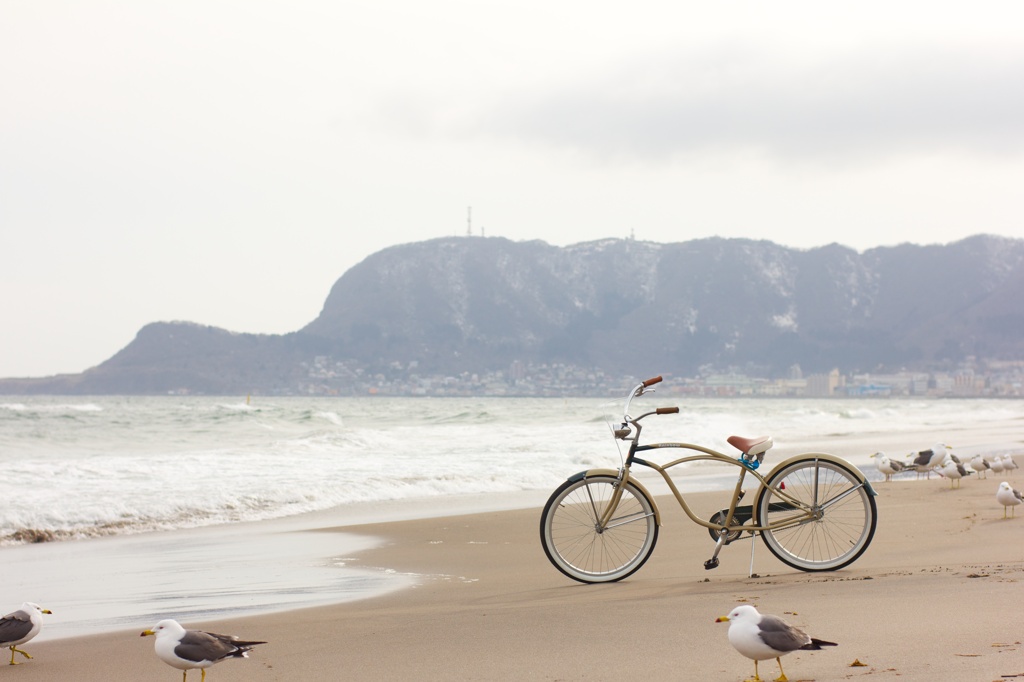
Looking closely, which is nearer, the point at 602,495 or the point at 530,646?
the point at 530,646

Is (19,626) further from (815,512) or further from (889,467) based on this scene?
(889,467)

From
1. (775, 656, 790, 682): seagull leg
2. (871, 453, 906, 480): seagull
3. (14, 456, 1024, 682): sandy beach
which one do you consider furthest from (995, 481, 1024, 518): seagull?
(775, 656, 790, 682): seagull leg

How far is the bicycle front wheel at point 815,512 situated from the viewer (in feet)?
19.1

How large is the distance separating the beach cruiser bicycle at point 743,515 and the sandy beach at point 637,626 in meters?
0.17

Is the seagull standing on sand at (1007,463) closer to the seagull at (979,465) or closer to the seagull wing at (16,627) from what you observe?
→ the seagull at (979,465)

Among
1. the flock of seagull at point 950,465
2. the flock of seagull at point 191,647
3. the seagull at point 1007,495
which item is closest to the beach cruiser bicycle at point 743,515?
the flock of seagull at point 191,647

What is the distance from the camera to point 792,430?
111 feet

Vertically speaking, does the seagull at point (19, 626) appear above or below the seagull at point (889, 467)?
above

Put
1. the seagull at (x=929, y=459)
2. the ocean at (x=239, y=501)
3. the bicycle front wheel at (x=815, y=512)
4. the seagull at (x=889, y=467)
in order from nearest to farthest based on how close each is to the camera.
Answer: the bicycle front wheel at (x=815, y=512) < the ocean at (x=239, y=501) < the seagull at (x=929, y=459) < the seagull at (x=889, y=467)

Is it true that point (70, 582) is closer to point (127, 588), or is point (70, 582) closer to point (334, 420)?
point (127, 588)

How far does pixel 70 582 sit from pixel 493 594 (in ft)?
10.1

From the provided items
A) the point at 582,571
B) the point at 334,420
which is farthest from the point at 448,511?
the point at 334,420

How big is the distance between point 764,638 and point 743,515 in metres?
2.61

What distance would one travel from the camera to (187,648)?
3.61 meters
